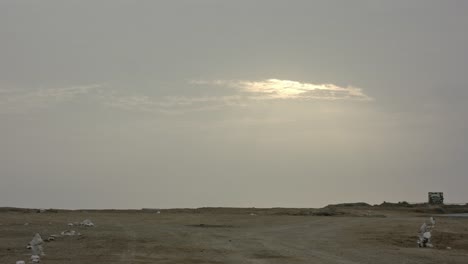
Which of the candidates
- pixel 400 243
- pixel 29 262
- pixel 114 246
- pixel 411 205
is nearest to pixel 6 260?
pixel 29 262

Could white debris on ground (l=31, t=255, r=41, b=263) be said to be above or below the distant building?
below

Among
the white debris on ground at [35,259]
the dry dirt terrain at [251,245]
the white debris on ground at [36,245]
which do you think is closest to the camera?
the white debris on ground at [35,259]

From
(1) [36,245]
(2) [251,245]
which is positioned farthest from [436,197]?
(1) [36,245]

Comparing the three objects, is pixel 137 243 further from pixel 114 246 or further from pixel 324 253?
pixel 324 253

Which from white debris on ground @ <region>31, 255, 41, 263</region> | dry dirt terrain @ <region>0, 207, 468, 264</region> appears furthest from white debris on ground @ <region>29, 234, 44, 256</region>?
white debris on ground @ <region>31, 255, 41, 263</region>

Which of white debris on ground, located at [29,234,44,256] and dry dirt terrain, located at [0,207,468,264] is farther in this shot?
dry dirt terrain, located at [0,207,468,264]

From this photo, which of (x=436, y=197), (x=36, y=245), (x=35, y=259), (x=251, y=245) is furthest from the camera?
(x=436, y=197)

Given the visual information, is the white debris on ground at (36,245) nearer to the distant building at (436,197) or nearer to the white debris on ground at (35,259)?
the white debris on ground at (35,259)

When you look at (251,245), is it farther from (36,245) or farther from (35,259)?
(35,259)

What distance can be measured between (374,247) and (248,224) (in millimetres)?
17375

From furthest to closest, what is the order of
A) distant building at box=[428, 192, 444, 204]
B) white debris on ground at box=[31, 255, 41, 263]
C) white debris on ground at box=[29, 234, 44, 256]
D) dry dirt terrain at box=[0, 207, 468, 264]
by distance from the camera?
1. distant building at box=[428, 192, 444, 204]
2. dry dirt terrain at box=[0, 207, 468, 264]
3. white debris on ground at box=[29, 234, 44, 256]
4. white debris on ground at box=[31, 255, 41, 263]

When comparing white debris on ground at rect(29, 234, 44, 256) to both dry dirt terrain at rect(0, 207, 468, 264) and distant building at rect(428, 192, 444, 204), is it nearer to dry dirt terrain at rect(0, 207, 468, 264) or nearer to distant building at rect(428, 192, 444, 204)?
dry dirt terrain at rect(0, 207, 468, 264)

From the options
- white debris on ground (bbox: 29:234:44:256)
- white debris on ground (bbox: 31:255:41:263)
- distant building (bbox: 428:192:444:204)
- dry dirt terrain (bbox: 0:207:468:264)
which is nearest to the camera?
white debris on ground (bbox: 31:255:41:263)

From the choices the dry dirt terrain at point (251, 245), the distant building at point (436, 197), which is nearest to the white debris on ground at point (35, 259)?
the dry dirt terrain at point (251, 245)
